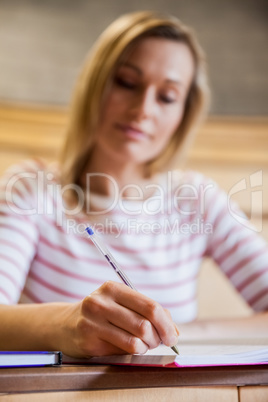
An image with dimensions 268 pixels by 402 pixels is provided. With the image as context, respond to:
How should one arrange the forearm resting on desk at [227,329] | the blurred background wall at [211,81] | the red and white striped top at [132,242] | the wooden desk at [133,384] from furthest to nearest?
the blurred background wall at [211,81]
the red and white striped top at [132,242]
the forearm resting on desk at [227,329]
the wooden desk at [133,384]

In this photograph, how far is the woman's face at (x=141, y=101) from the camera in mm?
683

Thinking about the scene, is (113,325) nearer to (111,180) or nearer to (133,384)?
(133,384)

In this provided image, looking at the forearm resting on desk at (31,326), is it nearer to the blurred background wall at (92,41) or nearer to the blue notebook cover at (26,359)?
the blue notebook cover at (26,359)

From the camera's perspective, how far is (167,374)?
10.7 inches

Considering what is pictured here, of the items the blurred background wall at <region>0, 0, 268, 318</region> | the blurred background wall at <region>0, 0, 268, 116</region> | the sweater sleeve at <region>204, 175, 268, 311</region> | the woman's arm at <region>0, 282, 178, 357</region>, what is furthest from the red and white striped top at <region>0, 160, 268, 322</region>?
the blurred background wall at <region>0, 0, 268, 116</region>

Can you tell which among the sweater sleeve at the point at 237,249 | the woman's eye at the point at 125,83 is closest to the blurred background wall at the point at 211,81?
the sweater sleeve at the point at 237,249

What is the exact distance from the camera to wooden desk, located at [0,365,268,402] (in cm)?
25

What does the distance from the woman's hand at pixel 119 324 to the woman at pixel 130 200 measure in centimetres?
26

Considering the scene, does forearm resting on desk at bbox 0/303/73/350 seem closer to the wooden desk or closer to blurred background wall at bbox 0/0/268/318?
the wooden desk

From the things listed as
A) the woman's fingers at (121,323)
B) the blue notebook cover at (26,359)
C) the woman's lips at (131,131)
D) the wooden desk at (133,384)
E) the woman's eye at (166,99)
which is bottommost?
the wooden desk at (133,384)

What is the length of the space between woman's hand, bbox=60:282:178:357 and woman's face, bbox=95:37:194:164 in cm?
40

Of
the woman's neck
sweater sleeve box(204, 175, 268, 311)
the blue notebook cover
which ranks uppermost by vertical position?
the woman's neck

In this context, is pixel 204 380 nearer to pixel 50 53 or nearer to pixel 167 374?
pixel 167 374

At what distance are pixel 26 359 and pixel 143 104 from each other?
1.55 feet
